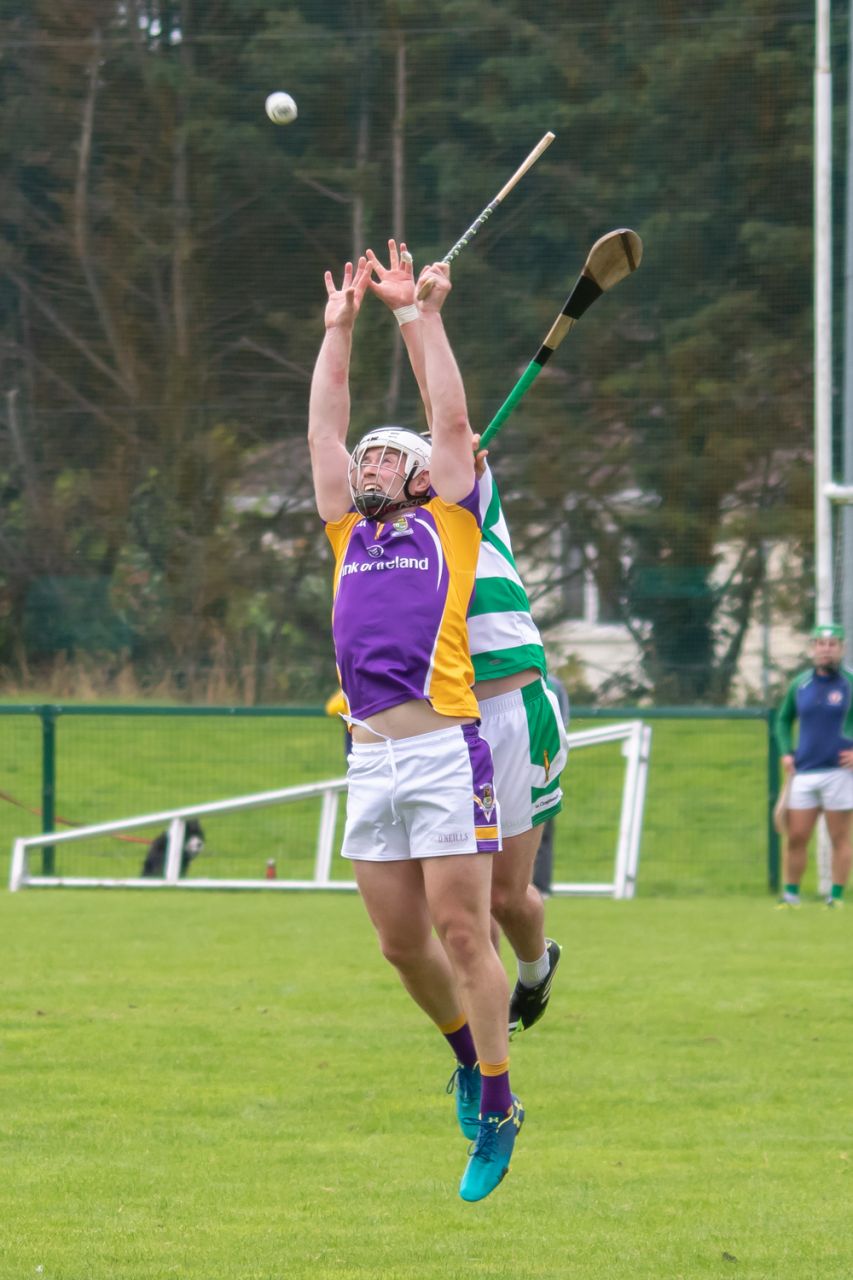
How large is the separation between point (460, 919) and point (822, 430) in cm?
1094

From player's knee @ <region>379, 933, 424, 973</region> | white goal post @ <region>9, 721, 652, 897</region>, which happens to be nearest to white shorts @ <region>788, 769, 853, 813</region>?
white goal post @ <region>9, 721, 652, 897</region>

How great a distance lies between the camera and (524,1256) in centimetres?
504

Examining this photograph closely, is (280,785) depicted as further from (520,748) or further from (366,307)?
(520,748)

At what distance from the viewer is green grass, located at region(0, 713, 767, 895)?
1429 centimetres

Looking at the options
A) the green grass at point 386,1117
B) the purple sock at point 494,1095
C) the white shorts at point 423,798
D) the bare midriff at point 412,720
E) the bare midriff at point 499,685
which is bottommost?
the green grass at point 386,1117

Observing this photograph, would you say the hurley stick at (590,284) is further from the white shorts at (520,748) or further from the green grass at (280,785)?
the green grass at (280,785)

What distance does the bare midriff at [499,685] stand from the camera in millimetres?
5074

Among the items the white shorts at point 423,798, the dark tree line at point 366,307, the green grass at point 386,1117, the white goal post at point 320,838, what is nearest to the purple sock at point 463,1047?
the green grass at point 386,1117

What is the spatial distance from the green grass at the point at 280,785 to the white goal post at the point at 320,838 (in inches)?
28.2

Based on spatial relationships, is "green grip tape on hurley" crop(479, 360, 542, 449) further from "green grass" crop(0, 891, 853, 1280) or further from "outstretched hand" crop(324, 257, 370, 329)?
"green grass" crop(0, 891, 853, 1280)

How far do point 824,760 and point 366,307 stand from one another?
308 inches

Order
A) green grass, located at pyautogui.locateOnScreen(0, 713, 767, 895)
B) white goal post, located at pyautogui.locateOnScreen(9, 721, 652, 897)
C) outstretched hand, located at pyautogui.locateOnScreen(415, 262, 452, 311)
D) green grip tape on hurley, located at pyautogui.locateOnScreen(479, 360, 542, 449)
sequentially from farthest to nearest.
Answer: green grass, located at pyautogui.locateOnScreen(0, 713, 767, 895), white goal post, located at pyautogui.locateOnScreen(9, 721, 652, 897), green grip tape on hurley, located at pyautogui.locateOnScreen(479, 360, 542, 449), outstretched hand, located at pyautogui.locateOnScreen(415, 262, 452, 311)

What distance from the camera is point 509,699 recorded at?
200 inches

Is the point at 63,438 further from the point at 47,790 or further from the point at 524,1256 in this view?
the point at 524,1256
